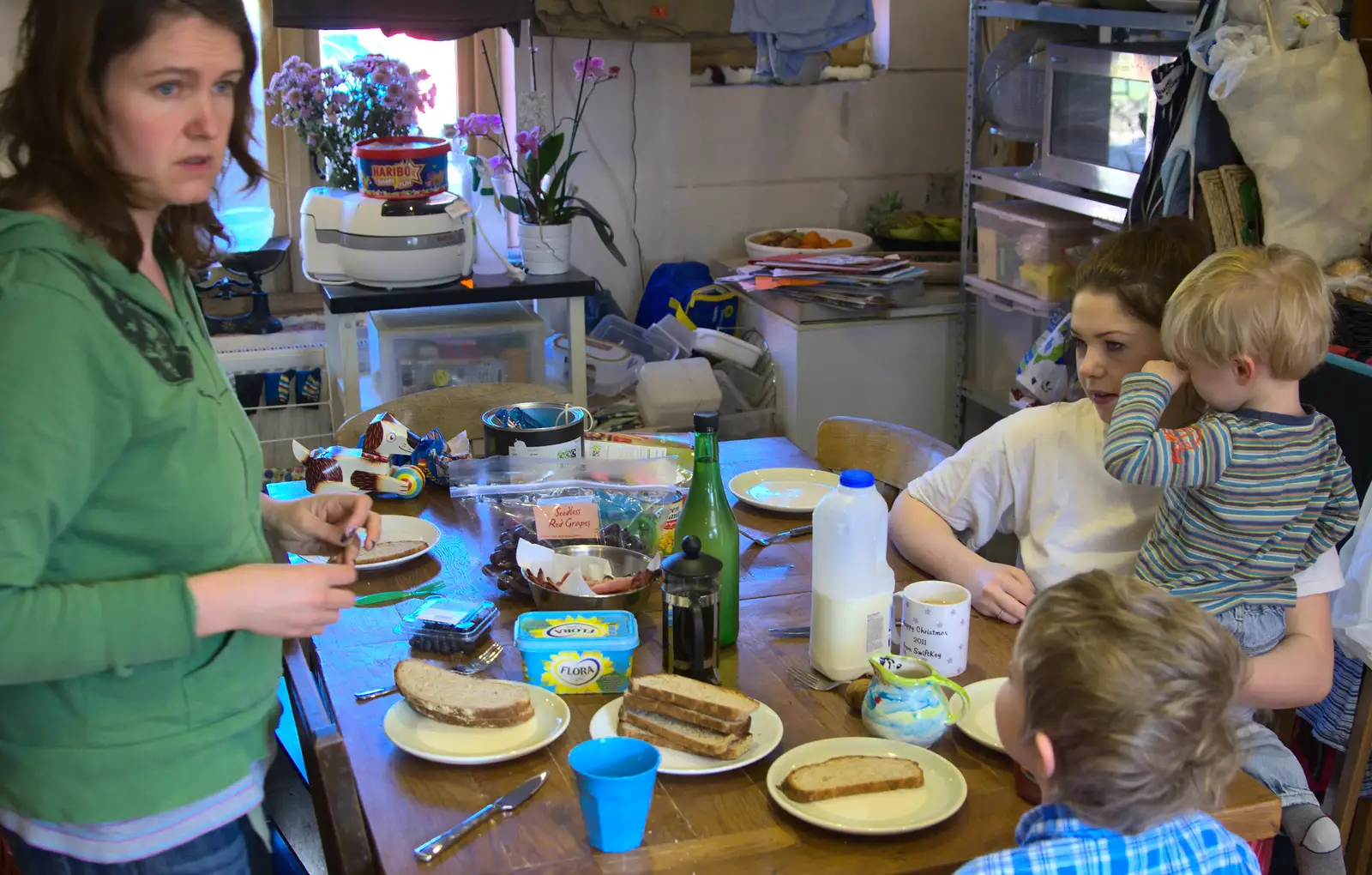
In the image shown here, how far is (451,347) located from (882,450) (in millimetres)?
1339

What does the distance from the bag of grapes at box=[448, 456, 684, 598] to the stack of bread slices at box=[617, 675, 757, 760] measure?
1.13ft

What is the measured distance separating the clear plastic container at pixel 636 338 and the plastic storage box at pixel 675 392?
216 millimetres

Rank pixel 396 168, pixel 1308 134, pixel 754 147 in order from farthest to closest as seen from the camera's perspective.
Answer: pixel 754 147
pixel 396 168
pixel 1308 134

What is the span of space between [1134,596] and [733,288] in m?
2.82

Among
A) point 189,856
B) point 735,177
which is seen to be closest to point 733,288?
point 735,177

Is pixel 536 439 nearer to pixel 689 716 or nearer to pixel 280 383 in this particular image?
pixel 689 716

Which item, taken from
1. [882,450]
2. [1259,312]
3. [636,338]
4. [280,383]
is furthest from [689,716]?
[636,338]

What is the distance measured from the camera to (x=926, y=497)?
1872mm

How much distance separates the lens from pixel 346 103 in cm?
322

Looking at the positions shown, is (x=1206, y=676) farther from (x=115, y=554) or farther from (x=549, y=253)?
(x=549, y=253)

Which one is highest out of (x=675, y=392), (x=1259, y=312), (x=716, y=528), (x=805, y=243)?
(x=1259, y=312)

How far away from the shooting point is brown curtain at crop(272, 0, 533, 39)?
2.62 metres

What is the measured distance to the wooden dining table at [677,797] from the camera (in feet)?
3.73

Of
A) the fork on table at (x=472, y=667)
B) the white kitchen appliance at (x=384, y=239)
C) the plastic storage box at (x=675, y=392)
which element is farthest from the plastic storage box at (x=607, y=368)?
the fork on table at (x=472, y=667)
